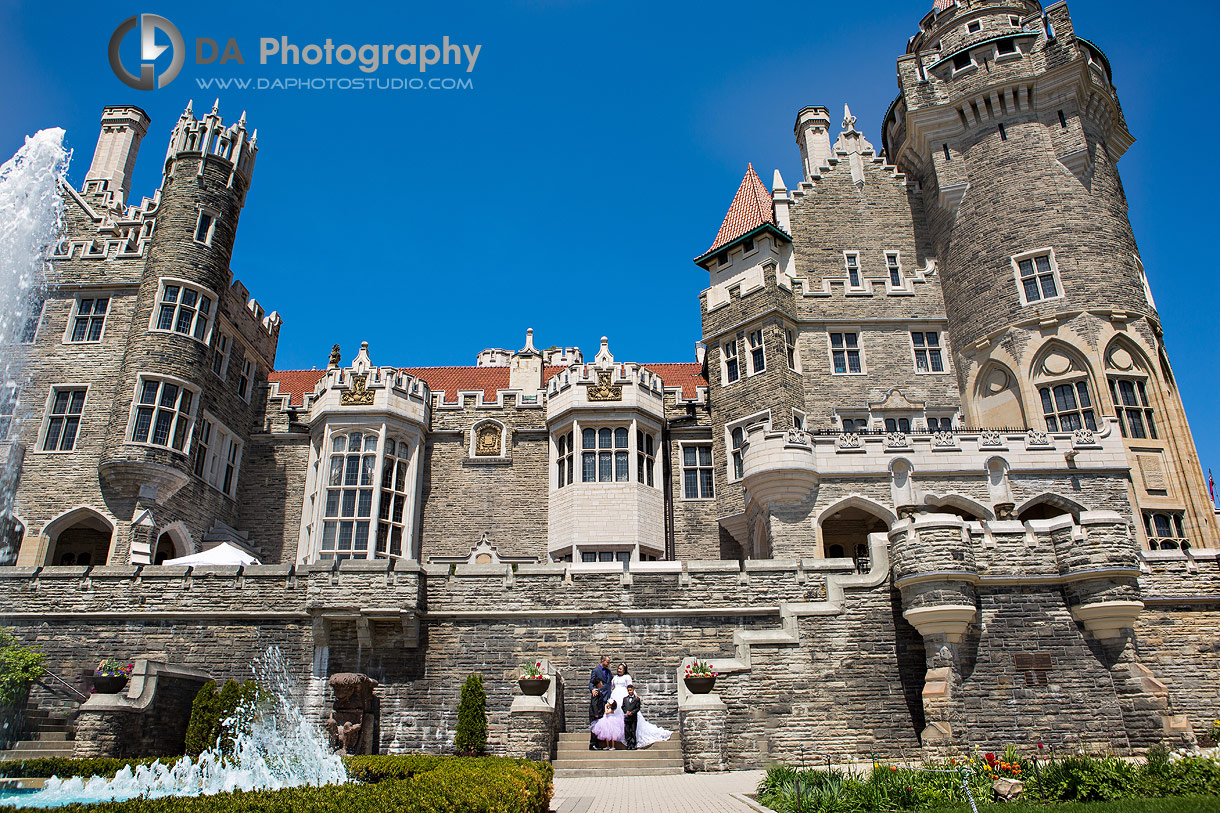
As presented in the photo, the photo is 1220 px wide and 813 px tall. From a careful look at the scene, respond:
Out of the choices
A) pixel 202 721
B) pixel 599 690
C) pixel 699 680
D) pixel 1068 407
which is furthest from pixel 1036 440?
pixel 202 721

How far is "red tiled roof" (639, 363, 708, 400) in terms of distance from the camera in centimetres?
3338

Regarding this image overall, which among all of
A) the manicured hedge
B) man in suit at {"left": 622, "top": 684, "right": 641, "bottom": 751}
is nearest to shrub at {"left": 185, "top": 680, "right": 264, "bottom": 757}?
the manicured hedge

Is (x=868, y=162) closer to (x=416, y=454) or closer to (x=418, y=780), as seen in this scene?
(x=416, y=454)

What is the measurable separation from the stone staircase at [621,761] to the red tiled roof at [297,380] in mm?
23303

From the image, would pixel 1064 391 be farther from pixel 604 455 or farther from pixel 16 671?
Answer: pixel 16 671

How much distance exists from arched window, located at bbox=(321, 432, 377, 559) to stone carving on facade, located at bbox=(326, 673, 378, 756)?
9.69 m

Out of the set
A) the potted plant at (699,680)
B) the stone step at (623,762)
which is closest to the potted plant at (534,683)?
the stone step at (623,762)

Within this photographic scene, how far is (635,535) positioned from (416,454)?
27.1 feet

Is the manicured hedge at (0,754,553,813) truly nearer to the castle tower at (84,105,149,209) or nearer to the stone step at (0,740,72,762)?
the stone step at (0,740,72,762)

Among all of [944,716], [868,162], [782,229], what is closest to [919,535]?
[944,716]

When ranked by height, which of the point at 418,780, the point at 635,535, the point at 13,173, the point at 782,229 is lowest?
the point at 418,780

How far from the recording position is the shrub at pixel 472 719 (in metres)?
16.4

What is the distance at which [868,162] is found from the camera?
32.2 meters

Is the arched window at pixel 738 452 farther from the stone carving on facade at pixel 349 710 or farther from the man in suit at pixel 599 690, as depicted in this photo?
the stone carving on facade at pixel 349 710
